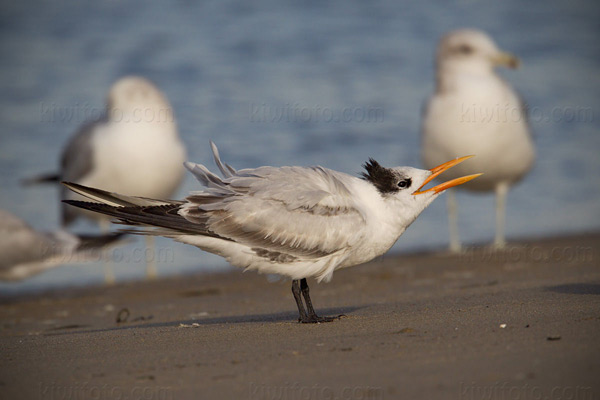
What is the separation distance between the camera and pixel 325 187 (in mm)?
4730

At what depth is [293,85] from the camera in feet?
47.9

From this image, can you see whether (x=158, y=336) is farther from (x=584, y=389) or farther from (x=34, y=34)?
(x=34, y=34)

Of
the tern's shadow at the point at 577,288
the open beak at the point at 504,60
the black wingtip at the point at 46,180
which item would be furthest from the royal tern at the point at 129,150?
the tern's shadow at the point at 577,288

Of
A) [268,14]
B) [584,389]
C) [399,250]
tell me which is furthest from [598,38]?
[584,389]

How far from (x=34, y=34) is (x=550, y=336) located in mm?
15773
